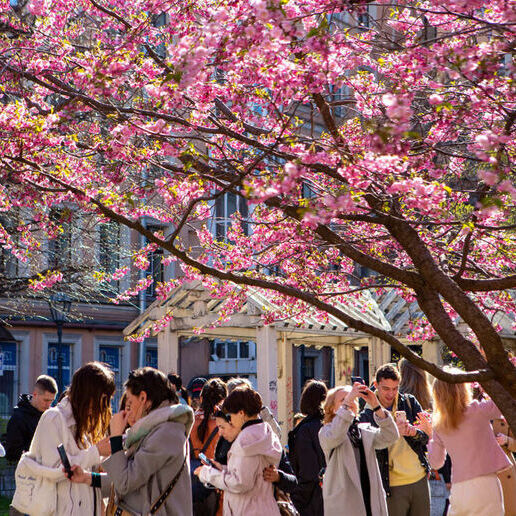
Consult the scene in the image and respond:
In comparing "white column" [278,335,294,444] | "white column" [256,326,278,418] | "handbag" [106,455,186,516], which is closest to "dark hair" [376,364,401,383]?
"handbag" [106,455,186,516]

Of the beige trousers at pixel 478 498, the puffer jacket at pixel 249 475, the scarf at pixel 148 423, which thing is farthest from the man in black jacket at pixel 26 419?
the beige trousers at pixel 478 498

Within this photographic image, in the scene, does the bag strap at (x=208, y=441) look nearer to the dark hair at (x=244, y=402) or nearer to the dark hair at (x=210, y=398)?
the dark hair at (x=210, y=398)

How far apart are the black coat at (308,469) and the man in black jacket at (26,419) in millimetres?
2540

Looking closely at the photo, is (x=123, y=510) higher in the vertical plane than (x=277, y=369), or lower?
lower

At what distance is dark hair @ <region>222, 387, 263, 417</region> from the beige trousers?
1655 millimetres

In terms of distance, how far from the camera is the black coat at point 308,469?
8.78m

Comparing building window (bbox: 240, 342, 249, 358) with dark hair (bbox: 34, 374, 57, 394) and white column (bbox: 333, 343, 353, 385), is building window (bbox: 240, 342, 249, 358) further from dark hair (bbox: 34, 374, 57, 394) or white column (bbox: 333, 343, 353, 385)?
dark hair (bbox: 34, 374, 57, 394)

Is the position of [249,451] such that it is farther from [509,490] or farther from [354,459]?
[509,490]

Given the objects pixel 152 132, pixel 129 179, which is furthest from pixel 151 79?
pixel 129 179

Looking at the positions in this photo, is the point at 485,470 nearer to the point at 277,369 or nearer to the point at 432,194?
the point at 432,194

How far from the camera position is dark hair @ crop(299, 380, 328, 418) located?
29.1ft

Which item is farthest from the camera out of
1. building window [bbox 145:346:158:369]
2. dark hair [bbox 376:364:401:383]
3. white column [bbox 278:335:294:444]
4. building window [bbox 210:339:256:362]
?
building window [bbox 210:339:256:362]

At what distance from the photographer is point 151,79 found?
815 cm

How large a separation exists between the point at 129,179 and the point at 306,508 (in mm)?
3762
